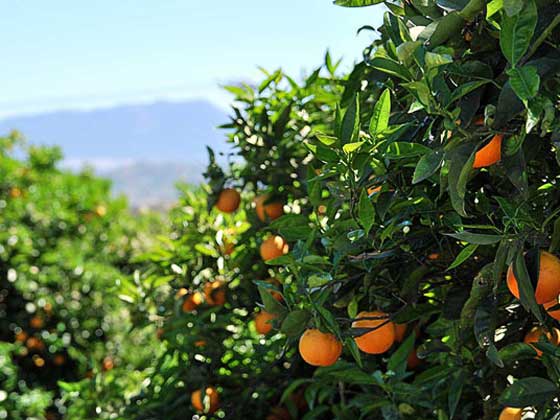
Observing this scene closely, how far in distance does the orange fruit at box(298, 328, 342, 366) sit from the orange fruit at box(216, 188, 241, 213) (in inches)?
22.3

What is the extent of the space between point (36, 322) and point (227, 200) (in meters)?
2.07

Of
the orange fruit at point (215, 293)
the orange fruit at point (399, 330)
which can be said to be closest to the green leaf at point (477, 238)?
the orange fruit at point (399, 330)

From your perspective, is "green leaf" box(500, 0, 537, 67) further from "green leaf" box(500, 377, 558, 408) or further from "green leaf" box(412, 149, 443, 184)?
"green leaf" box(500, 377, 558, 408)

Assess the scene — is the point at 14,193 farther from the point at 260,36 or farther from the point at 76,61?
the point at 76,61

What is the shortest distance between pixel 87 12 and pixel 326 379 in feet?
62.7

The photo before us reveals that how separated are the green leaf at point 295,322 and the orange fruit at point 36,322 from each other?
8.38 feet

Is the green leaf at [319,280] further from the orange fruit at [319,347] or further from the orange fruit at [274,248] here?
the orange fruit at [274,248]

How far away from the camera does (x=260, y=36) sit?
1248 centimetres

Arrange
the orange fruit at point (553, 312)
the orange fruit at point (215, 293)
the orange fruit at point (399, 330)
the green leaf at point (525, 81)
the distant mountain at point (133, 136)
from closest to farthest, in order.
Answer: the green leaf at point (525, 81)
the orange fruit at point (553, 312)
the orange fruit at point (399, 330)
the orange fruit at point (215, 293)
the distant mountain at point (133, 136)

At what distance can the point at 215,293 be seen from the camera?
146cm

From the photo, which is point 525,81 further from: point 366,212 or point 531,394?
point 531,394

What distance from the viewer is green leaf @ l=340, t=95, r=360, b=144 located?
28.0 inches

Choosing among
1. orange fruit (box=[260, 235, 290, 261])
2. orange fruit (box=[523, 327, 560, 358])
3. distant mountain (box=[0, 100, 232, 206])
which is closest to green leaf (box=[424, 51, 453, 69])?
orange fruit (box=[523, 327, 560, 358])

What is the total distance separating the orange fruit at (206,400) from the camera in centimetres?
139
